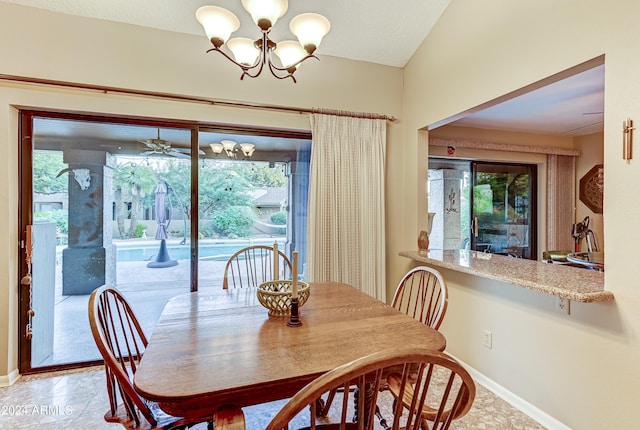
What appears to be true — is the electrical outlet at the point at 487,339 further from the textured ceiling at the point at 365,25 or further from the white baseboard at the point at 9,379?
the white baseboard at the point at 9,379

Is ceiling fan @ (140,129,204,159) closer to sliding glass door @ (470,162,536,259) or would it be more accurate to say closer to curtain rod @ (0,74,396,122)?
curtain rod @ (0,74,396,122)

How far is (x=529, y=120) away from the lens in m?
3.88

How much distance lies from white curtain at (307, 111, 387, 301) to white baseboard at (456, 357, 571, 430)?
1034 mm

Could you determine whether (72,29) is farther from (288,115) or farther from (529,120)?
(529,120)

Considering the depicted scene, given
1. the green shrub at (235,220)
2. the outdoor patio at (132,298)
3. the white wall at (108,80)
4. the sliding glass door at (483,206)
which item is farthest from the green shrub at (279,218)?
the sliding glass door at (483,206)

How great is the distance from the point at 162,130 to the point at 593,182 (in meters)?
5.47

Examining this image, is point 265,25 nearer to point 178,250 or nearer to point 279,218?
point 279,218

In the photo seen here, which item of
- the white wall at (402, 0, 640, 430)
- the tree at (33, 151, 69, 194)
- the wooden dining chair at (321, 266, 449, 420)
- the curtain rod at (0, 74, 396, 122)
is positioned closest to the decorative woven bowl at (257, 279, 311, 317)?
the wooden dining chair at (321, 266, 449, 420)

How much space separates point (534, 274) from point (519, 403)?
33.4 inches

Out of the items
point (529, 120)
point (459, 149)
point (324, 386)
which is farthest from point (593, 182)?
point (324, 386)

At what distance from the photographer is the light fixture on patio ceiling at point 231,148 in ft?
9.48

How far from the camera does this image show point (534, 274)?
1.97 m

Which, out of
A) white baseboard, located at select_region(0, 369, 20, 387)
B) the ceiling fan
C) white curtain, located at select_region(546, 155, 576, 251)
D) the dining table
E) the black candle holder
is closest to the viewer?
the dining table

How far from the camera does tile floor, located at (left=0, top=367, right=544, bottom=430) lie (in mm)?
1890
